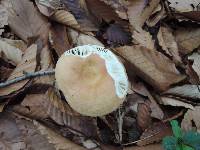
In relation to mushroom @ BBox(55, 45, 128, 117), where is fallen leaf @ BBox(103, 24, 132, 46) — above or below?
above

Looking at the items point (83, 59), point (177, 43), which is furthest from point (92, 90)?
point (177, 43)

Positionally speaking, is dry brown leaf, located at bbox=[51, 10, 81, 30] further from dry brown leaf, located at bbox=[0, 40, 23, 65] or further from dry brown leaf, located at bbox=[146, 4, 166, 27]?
dry brown leaf, located at bbox=[146, 4, 166, 27]

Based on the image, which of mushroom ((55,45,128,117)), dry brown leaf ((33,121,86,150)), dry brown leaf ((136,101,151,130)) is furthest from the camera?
dry brown leaf ((136,101,151,130))

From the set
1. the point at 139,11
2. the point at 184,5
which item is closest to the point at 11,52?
the point at 139,11

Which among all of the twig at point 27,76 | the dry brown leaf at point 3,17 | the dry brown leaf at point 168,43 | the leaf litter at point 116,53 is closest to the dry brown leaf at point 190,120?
the leaf litter at point 116,53

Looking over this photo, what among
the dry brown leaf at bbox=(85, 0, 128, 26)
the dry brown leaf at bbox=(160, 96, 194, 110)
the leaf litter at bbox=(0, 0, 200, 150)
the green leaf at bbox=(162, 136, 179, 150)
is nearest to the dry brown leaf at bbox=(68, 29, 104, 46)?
the leaf litter at bbox=(0, 0, 200, 150)

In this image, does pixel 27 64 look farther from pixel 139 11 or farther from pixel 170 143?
pixel 170 143

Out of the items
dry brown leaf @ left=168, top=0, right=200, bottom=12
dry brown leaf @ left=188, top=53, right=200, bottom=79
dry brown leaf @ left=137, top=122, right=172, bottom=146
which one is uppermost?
dry brown leaf @ left=168, top=0, right=200, bottom=12
